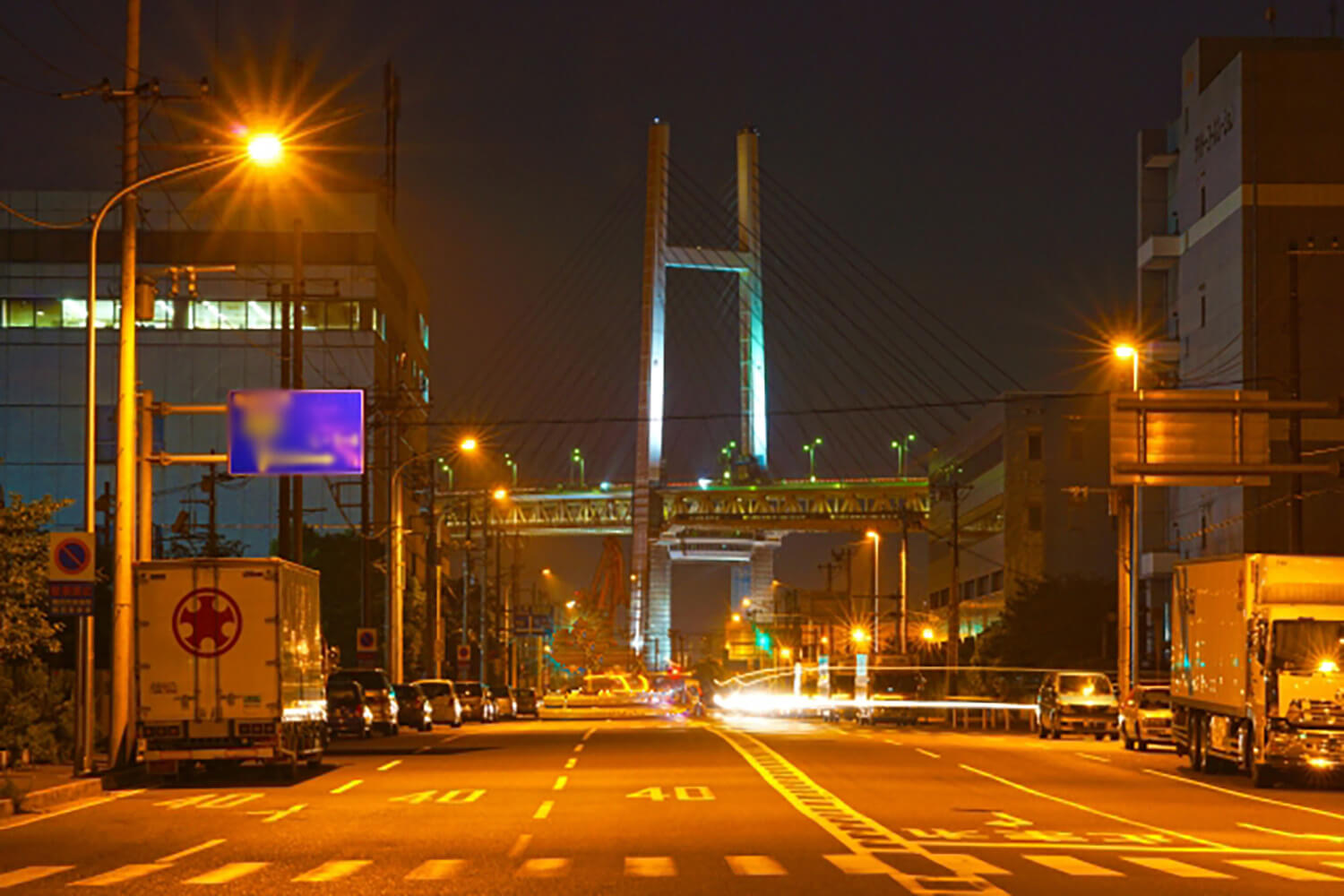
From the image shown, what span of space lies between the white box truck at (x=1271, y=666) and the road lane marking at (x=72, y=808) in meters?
16.6

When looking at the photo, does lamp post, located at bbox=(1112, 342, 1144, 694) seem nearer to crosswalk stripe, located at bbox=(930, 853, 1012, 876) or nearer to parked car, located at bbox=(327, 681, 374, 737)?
parked car, located at bbox=(327, 681, 374, 737)

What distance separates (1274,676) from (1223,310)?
53729 mm

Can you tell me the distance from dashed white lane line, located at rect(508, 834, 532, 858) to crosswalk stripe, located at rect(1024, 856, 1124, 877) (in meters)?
4.51

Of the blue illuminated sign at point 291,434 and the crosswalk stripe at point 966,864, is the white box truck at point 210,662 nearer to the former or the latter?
the blue illuminated sign at point 291,434

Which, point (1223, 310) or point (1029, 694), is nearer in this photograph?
point (1029, 694)

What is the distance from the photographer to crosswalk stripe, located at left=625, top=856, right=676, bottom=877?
607 inches

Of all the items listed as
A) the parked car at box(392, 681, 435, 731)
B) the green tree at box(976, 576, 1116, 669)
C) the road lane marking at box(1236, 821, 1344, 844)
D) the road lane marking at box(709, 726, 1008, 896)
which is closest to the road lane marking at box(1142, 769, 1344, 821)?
the road lane marking at box(1236, 821, 1344, 844)

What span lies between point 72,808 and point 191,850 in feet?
21.1

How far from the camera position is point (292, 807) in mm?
23531

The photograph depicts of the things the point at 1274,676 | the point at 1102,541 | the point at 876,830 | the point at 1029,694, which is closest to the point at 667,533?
the point at 1102,541

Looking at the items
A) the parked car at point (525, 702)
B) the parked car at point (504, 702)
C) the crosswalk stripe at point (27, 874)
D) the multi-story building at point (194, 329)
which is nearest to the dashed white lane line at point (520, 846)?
the crosswalk stripe at point (27, 874)

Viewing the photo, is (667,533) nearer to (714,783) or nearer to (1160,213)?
(1160,213)

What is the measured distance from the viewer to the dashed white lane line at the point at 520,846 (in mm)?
17188

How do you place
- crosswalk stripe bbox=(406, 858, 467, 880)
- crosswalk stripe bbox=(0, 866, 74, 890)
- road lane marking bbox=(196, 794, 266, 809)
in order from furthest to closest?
road lane marking bbox=(196, 794, 266, 809)
crosswalk stripe bbox=(406, 858, 467, 880)
crosswalk stripe bbox=(0, 866, 74, 890)
